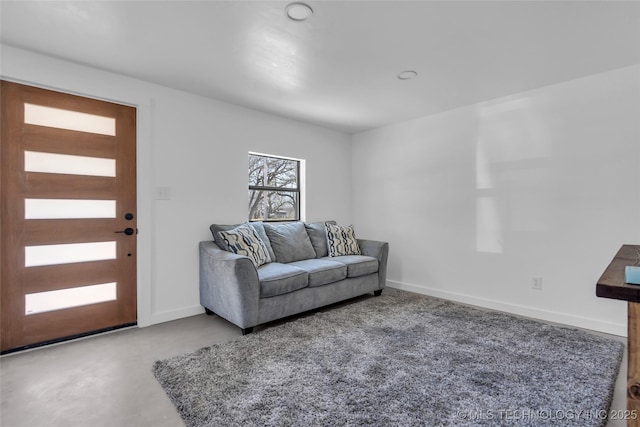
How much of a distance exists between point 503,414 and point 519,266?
199 cm

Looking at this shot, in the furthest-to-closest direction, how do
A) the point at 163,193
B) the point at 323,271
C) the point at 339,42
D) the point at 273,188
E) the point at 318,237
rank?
the point at 273,188
the point at 318,237
the point at 323,271
the point at 163,193
the point at 339,42

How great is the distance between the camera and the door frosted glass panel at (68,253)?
7.84 ft

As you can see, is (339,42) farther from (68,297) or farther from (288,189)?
(68,297)

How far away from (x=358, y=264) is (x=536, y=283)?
5.75 feet

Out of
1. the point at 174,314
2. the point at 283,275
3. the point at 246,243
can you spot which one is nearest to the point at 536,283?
the point at 283,275

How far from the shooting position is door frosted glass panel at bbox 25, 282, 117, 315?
2.39 m

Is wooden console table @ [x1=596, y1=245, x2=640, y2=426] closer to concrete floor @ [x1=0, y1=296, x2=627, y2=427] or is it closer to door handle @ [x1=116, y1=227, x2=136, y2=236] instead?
concrete floor @ [x1=0, y1=296, x2=627, y2=427]

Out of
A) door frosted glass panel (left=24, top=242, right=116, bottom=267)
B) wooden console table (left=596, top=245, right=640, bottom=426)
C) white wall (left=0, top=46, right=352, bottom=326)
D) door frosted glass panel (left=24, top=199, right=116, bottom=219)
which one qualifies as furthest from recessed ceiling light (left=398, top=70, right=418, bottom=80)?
door frosted glass panel (left=24, top=242, right=116, bottom=267)

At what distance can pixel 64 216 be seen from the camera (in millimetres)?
2510

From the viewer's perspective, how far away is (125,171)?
2.81 meters

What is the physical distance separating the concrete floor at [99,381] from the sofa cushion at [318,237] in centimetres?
143

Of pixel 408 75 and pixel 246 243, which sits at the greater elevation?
pixel 408 75

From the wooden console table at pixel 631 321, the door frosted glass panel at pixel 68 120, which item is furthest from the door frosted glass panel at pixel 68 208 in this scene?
the wooden console table at pixel 631 321

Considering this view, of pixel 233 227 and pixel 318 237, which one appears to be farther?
pixel 318 237
